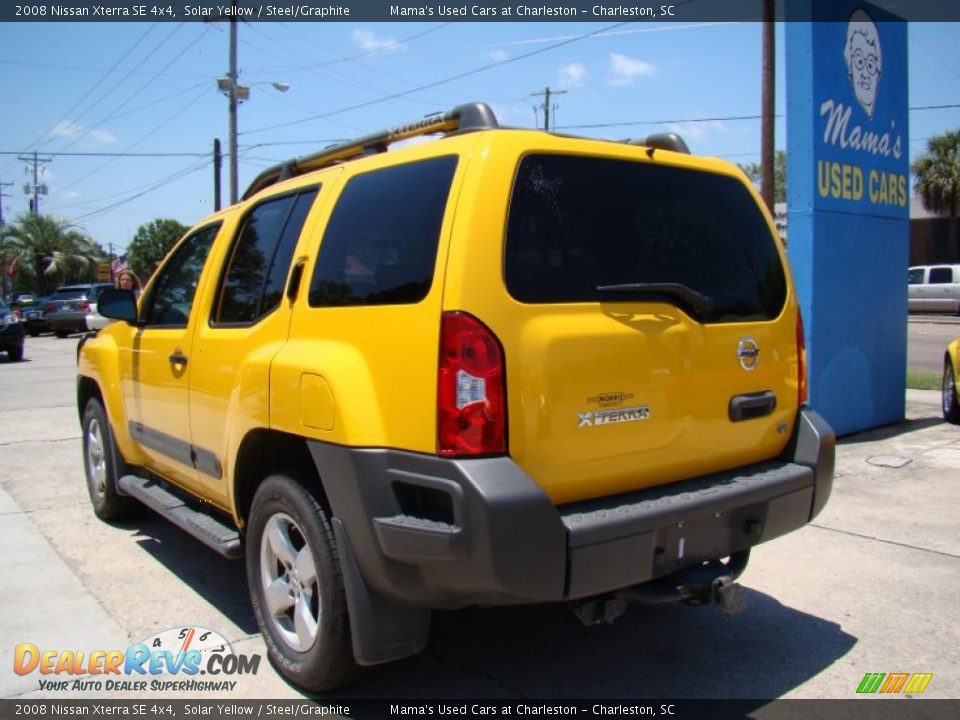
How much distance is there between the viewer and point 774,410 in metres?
3.44

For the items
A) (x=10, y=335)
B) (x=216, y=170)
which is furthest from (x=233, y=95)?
(x=10, y=335)

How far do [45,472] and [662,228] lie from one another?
6.17 m

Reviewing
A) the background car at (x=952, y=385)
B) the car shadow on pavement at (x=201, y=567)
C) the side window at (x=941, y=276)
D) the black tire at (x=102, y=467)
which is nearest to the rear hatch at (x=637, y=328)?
the car shadow on pavement at (x=201, y=567)

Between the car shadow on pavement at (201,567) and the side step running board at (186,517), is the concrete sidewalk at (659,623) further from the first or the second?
the side step running board at (186,517)

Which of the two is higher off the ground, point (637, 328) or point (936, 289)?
point (936, 289)

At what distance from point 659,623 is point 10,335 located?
18005mm

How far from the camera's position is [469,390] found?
257 centimetres

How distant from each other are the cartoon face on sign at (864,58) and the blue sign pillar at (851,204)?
0.4 inches

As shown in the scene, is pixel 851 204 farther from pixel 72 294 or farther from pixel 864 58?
pixel 72 294

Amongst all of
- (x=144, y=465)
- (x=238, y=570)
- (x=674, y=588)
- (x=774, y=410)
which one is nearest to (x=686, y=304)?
(x=774, y=410)

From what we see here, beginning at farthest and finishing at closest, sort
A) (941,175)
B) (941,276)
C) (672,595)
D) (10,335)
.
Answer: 1. (941,175)
2. (941,276)
3. (10,335)
4. (672,595)

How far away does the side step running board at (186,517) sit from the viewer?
3670 millimetres

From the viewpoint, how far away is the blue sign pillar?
25.1 ft

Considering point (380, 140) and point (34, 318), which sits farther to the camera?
point (34, 318)
